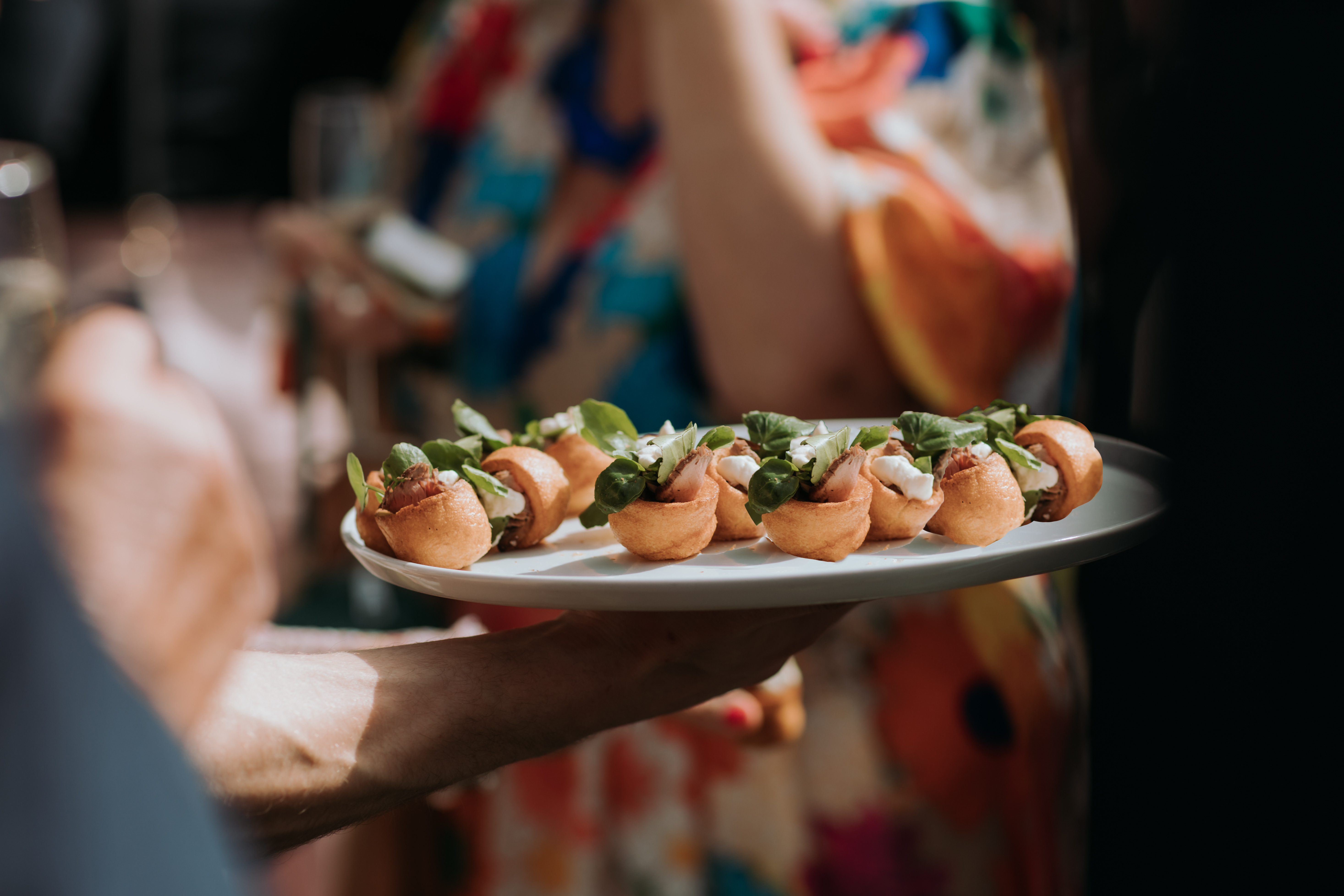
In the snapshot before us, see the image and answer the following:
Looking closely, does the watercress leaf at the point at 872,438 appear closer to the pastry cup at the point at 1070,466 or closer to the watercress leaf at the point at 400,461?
the pastry cup at the point at 1070,466

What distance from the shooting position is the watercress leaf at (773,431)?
1.53 feet

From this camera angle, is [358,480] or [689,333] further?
[689,333]

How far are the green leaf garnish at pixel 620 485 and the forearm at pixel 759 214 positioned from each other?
0.48 metres

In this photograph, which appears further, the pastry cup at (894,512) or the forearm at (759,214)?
the forearm at (759,214)

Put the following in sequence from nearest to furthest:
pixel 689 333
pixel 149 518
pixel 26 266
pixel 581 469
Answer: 1. pixel 149 518
2. pixel 581 469
3. pixel 26 266
4. pixel 689 333

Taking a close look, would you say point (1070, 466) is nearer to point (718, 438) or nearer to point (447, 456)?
point (718, 438)

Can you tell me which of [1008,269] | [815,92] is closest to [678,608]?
[1008,269]

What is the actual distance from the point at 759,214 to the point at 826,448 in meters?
0.46

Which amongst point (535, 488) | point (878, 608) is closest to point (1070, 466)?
point (535, 488)

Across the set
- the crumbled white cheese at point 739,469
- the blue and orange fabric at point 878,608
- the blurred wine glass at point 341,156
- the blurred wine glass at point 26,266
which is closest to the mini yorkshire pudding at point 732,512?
the crumbled white cheese at point 739,469

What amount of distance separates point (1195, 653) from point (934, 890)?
22.4 inches

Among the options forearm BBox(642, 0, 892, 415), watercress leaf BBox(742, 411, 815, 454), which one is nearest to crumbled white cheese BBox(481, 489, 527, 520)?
watercress leaf BBox(742, 411, 815, 454)

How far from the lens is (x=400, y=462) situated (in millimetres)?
446

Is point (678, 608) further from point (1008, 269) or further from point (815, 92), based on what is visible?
point (815, 92)
